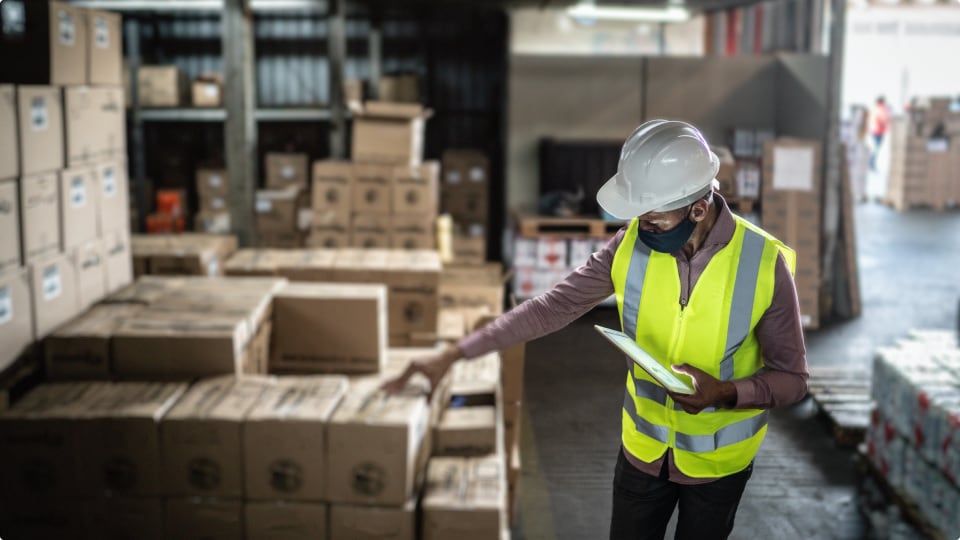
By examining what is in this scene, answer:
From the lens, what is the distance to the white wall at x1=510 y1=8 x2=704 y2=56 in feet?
46.1

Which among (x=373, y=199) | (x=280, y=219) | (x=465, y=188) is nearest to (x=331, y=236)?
(x=373, y=199)

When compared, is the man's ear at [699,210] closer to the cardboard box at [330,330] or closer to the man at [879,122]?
the cardboard box at [330,330]

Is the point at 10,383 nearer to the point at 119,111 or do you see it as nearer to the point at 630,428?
the point at 119,111

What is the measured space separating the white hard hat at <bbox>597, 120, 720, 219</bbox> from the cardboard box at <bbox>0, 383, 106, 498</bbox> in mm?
2446

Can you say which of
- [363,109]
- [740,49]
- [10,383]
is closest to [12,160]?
[10,383]

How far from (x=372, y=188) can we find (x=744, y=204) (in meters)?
3.41

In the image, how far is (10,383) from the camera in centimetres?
400

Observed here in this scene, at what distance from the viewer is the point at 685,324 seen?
2406 mm

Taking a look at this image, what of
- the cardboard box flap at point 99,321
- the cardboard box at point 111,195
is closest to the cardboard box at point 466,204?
the cardboard box at point 111,195

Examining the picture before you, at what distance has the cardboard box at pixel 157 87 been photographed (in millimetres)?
9094

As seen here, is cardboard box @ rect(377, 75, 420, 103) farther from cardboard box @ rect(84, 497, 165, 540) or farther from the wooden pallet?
cardboard box @ rect(84, 497, 165, 540)

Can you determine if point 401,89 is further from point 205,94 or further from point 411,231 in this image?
point 411,231

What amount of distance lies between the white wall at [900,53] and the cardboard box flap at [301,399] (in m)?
22.3

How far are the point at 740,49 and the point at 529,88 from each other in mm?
4751
